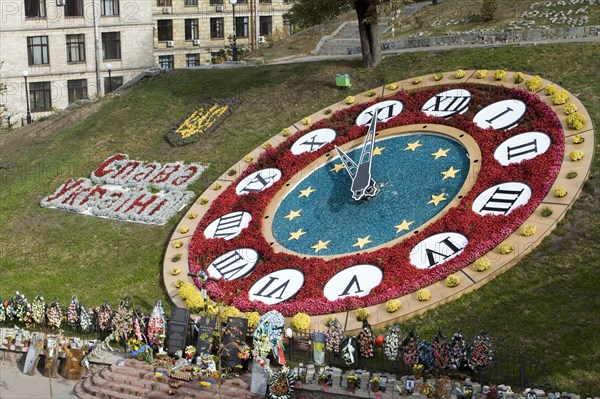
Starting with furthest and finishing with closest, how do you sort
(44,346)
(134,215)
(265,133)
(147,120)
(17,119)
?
1. (17,119)
2. (147,120)
3. (265,133)
4. (134,215)
5. (44,346)

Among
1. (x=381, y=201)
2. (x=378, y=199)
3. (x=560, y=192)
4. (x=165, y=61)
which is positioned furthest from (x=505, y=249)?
(x=165, y=61)

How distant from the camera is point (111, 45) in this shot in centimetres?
9800

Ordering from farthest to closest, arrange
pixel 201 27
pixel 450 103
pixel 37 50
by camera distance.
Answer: pixel 201 27, pixel 37 50, pixel 450 103

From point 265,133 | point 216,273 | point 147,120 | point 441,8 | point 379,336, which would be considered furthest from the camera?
point 441,8

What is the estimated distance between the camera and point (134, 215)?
175ft

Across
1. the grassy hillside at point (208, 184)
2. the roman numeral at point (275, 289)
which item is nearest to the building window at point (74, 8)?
the grassy hillside at point (208, 184)

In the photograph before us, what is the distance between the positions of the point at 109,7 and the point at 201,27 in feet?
43.5

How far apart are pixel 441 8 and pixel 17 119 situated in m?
42.7

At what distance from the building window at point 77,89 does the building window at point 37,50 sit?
10.2ft

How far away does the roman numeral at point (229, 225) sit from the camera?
48.8 metres

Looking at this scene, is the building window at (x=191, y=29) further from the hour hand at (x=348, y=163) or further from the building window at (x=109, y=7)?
the hour hand at (x=348, y=163)

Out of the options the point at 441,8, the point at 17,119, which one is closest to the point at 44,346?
the point at 441,8

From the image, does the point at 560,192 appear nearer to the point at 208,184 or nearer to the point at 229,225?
the point at 229,225

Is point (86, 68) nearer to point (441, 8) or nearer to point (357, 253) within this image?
point (441, 8)
